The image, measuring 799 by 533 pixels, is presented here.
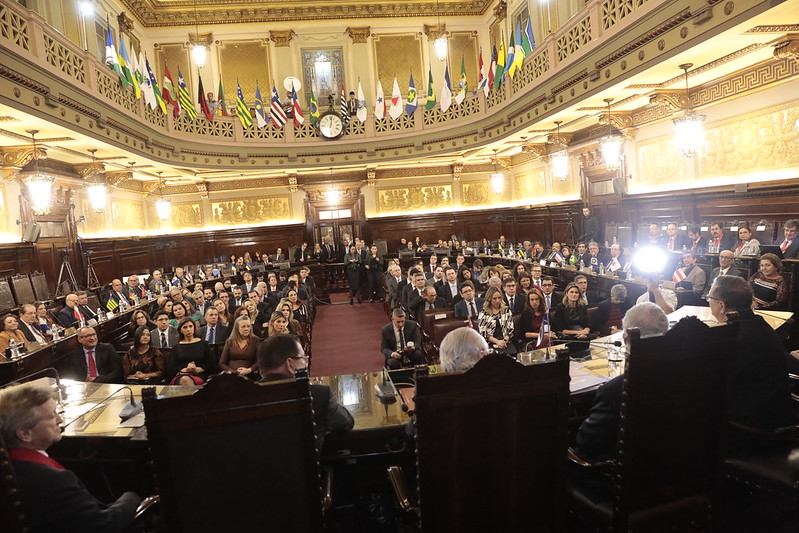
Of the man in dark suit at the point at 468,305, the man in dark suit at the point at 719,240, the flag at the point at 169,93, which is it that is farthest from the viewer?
the flag at the point at 169,93

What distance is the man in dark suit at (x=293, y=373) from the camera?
9.07 feet

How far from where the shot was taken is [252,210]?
1962 cm

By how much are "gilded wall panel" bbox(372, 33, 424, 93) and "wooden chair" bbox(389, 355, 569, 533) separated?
17596 millimetres

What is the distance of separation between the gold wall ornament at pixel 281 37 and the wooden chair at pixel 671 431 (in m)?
18.2

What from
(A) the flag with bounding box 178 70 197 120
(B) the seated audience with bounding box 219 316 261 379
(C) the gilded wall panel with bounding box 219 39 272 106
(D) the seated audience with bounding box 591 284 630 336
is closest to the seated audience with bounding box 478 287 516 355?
(D) the seated audience with bounding box 591 284 630 336

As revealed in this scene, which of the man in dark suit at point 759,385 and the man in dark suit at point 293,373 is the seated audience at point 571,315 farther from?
the man in dark suit at point 293,373

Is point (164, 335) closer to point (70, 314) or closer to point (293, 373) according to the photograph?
point (70, 314)

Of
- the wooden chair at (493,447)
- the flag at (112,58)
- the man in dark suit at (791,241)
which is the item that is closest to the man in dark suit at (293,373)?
the wooden chair at (493,447)

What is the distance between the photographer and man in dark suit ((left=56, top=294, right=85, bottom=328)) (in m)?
8.38

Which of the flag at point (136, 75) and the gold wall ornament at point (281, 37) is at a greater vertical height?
the gold wall ornament at point (281, 37)

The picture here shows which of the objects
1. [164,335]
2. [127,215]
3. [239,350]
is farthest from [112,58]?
[127,215]

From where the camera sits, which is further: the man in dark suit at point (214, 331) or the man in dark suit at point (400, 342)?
the man in dark suit at point (214, 331)

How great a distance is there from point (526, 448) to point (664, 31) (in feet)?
23.4

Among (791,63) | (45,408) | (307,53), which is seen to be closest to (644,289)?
(791,63)
